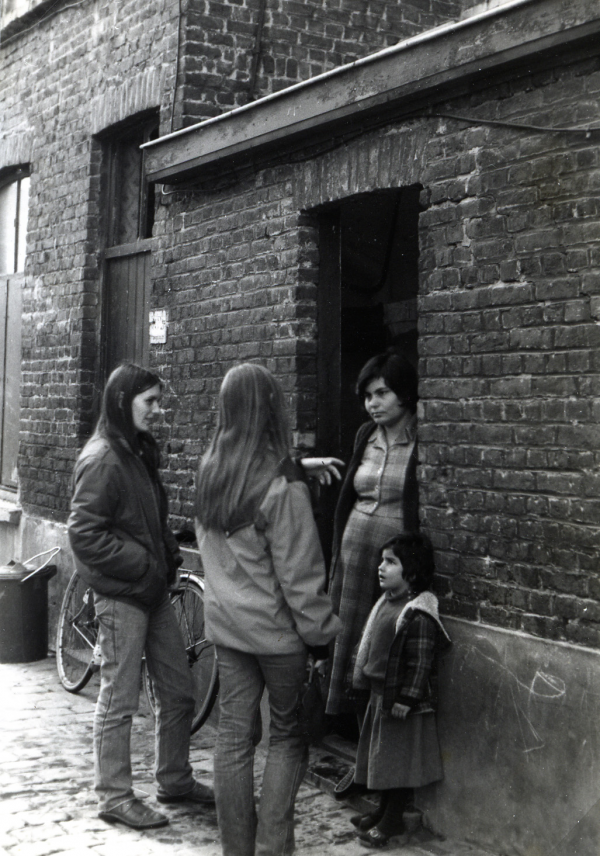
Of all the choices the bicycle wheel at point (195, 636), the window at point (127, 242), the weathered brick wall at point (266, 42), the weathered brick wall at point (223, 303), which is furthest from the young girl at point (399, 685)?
the weathered brick wall at point (266, 42)

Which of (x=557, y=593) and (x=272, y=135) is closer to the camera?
(x=557, y=593)

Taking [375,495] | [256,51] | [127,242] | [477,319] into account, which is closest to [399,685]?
[375,495]

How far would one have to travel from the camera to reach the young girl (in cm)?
435

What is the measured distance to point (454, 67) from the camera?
14.2ft

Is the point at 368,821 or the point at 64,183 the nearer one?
the point at 368,821

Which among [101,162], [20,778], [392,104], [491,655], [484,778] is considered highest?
[101,162]

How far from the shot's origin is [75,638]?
7.28m

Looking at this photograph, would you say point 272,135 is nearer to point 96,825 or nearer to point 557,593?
point 557,593

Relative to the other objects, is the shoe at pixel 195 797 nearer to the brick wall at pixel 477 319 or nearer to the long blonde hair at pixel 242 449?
the brick wall at pixel 477 319

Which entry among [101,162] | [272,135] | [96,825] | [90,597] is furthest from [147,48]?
[96,825]

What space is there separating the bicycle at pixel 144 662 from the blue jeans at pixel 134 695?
2.38ft

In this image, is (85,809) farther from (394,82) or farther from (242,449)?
(394,82)

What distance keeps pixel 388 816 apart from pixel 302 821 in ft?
1.44

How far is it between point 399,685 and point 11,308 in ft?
21.5
